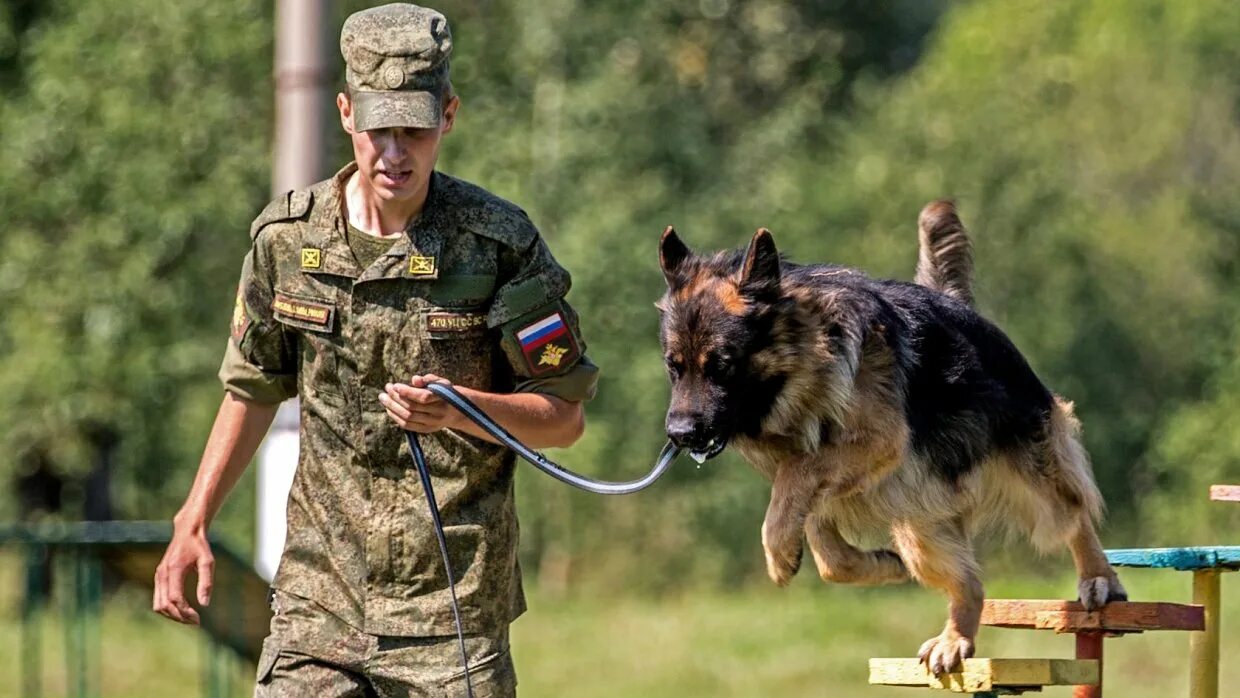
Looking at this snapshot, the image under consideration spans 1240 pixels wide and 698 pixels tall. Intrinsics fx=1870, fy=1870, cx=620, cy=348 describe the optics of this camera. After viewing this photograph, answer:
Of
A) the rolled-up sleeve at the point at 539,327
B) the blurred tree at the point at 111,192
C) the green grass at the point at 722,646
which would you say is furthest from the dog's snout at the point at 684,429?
the blurred tree at the point at 111,192

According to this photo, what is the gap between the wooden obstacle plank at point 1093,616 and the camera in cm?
531

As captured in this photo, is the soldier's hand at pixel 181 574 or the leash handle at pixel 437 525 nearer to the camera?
the leash handle at pixel 437 525

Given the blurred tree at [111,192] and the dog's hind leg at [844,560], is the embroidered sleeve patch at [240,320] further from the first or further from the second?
the blurred tree at [111,192]

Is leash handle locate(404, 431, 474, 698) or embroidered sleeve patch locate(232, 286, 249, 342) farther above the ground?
embroidered sleeve patch locate(232, 286, 249, 342)

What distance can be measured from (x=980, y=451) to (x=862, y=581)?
1.99 ft

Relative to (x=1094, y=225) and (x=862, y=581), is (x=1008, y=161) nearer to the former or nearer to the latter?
(x=1094, y=225)

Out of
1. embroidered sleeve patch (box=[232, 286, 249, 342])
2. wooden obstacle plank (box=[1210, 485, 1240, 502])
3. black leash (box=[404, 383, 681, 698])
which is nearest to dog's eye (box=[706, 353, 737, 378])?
black leash (box=[404, 383, 681, 698])

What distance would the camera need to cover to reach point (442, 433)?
4520 mm

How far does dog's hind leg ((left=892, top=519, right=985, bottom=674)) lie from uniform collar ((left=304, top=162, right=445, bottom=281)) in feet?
6.15

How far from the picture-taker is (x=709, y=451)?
494cm

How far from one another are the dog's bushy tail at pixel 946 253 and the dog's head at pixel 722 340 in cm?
123

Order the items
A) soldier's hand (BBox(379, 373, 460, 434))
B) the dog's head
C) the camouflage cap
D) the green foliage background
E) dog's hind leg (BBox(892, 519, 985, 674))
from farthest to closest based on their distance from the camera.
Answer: the green foliage background
dog's hind leg (BBox(892, 519, 985, 674))
the dog's head
the camouflage cap
soldier's hand (BBox(379, 373, 460, 434))

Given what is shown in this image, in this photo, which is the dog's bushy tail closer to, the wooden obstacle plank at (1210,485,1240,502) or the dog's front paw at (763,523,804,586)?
the wooden obstacle plank at (1210,485,1240,502)

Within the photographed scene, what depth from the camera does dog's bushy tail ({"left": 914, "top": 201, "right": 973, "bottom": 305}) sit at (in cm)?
630
